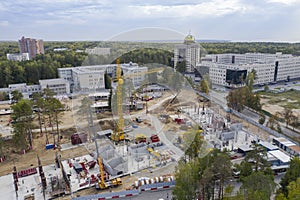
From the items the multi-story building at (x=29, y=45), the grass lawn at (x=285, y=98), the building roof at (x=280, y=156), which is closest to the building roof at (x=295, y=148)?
the building roof at (x=280, y=156)

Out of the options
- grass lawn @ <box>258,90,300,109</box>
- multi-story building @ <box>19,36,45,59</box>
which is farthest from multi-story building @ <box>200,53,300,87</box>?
multi-story building @ <box>19,36,45,59</box>

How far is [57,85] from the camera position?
53.2 ft

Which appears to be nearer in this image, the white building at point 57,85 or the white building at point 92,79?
the white building at point 92,79

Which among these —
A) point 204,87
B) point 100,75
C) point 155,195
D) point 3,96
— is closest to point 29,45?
point 3,96

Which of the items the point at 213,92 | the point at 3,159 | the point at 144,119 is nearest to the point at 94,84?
the point at 144,119

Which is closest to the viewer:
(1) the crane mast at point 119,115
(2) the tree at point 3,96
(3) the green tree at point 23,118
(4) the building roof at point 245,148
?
(4) the building roof at point 245,148

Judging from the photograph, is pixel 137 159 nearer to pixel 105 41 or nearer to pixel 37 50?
pixel 105 41

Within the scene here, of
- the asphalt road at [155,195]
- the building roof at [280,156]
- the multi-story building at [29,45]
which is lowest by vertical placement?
the asphalt road at [155,195]

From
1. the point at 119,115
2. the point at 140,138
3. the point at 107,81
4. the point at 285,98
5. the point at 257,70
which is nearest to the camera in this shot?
the point at 140,138

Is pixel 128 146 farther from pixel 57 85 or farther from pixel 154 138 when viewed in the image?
pixel 57 85

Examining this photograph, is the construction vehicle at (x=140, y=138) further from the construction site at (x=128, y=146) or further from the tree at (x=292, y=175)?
the tree at (x=292, y=175)

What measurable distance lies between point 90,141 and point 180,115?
4.24 meters

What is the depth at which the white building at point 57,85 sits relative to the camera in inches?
625

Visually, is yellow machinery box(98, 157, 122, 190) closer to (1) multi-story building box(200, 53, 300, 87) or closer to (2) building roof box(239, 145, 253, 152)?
(2) building roof box(239, 145, 253, 152)
